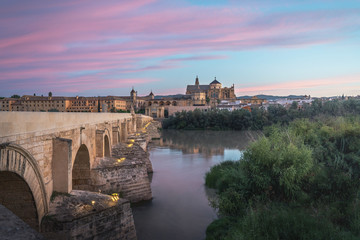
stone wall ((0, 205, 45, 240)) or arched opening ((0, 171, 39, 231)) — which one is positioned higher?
stone wall ((0, 205, 45, 240))

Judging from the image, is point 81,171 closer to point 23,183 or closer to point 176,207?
point 176,207

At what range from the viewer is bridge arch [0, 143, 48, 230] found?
13.5ft

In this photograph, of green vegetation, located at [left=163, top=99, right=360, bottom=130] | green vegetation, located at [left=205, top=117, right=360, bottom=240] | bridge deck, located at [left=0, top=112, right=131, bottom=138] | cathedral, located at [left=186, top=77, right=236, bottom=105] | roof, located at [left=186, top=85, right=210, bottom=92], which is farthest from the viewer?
roof, located at [left=186, top=85, right=210, bottom=92]

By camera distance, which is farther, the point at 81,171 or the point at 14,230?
the point at 81,171

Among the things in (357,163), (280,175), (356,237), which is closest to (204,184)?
(280,175)

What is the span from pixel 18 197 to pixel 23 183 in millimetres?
340

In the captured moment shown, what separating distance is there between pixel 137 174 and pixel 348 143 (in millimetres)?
7996

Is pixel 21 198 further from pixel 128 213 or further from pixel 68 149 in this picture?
pixel 128 213

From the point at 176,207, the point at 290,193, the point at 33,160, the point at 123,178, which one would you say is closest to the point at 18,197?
the point at 33,160

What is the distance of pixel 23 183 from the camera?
15.1 feet

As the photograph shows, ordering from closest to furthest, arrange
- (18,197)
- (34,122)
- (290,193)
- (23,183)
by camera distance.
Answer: (23,183) < (18,197) < (34,122) < (290,193)

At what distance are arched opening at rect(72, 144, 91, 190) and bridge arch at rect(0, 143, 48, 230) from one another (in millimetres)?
3706

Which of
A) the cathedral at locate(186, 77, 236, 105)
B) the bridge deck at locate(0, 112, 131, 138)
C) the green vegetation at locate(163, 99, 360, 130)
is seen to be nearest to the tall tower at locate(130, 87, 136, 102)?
the cathedral at locate(186, 77, 236, 105)

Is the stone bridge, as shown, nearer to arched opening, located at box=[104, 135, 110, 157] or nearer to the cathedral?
arched opening, located at box=[104, 135, 110, 157]
